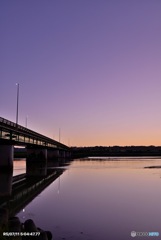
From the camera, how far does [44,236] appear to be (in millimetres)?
10062

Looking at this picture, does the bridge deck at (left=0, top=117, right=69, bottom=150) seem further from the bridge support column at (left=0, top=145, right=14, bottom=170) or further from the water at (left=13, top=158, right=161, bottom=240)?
the water at (left=13, top=158, right=161, bottom=240)

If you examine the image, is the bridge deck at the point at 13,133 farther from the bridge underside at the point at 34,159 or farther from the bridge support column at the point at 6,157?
the bridge underside at the point at 34,159

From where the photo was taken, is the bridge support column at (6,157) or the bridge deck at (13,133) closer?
the bridge deck at (13,133)

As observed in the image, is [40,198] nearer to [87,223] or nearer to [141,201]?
[141,201]

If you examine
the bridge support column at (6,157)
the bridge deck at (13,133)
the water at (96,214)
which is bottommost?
the water at (96,214)

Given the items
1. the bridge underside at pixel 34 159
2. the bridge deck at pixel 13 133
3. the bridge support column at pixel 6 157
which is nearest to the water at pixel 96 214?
the bridge underside at pixel 34 159

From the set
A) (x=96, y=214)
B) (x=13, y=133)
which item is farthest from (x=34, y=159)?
(x=96, y=214)

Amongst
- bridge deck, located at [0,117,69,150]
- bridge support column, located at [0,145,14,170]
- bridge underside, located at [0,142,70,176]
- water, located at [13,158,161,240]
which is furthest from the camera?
bridge underside, located at [0,142,70,176]

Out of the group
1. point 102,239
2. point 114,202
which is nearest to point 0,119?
point 114,202

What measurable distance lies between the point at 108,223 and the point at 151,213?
3451 mm

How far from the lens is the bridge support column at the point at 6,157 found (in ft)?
193

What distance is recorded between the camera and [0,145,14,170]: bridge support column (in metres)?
58.9

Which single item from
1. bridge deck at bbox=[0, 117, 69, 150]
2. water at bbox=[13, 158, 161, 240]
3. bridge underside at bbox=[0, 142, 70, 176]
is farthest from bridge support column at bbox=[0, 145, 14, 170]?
water at bbox=[13, 158, 161, 240]

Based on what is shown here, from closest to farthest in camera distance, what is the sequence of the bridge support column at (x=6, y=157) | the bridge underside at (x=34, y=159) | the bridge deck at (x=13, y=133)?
the bridge deck at (x=13, y=133), the bridge support column at (x=6, y=157), the bridge underside at (x=34, y=159)
